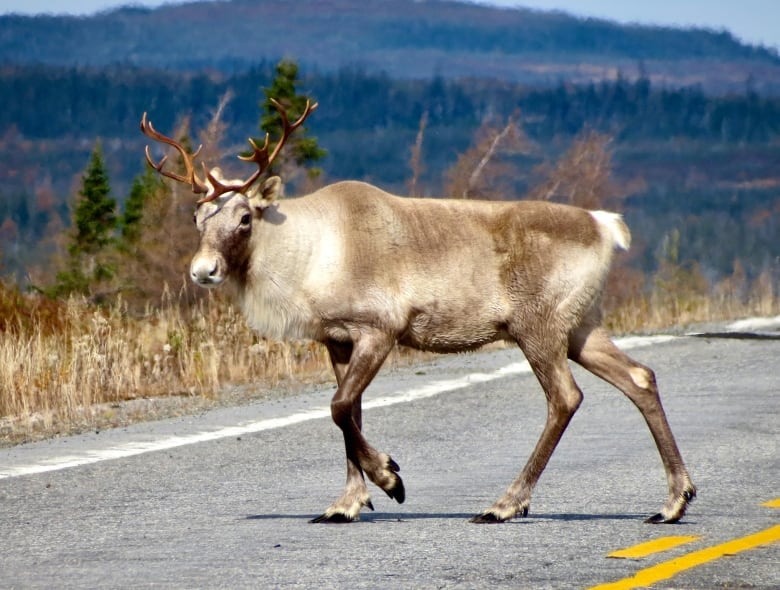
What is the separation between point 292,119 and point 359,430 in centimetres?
2295

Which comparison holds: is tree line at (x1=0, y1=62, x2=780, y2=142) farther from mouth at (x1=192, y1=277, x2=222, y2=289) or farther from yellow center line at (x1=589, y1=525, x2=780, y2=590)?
yellow center line at (x1=589, y1=525, x2=780, y2=590)

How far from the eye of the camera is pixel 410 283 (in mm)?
9438

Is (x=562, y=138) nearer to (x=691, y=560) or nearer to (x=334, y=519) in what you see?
(x=334, y=519)

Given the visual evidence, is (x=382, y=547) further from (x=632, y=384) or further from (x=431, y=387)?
(x=431, y=387)

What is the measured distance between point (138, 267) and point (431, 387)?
12358mm

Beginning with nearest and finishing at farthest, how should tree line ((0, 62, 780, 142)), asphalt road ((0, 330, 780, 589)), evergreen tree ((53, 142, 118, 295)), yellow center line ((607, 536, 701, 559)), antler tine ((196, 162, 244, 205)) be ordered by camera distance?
1. asphalt road ((0, 330, 780, 589))
2. yellow center line ((607, 536, 701, 559))
3. antler tine ((196, 162, 244, 205))
4. evergreen tree ((53, 142, 118, 295))
5. tree line ((0, 62, 780, 142))

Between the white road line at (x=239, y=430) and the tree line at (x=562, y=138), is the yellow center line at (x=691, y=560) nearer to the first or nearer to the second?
the white road line at (x=239, y=430)

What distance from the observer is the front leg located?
29.8ft

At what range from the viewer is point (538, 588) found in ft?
23.3

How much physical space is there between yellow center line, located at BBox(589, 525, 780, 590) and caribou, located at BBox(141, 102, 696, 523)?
885 millimetres

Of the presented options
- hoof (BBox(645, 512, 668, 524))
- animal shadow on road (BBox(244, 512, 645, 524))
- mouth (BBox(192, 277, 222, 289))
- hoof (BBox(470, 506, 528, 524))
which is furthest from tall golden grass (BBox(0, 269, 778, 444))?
hoof (BBox(645, 512, 668, 524))

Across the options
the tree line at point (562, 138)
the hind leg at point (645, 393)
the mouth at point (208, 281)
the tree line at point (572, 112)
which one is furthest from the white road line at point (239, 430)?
the tree line at point (572, 112)

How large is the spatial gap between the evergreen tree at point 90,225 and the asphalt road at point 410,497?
2322cm

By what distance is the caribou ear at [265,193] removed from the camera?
955 centimetres
